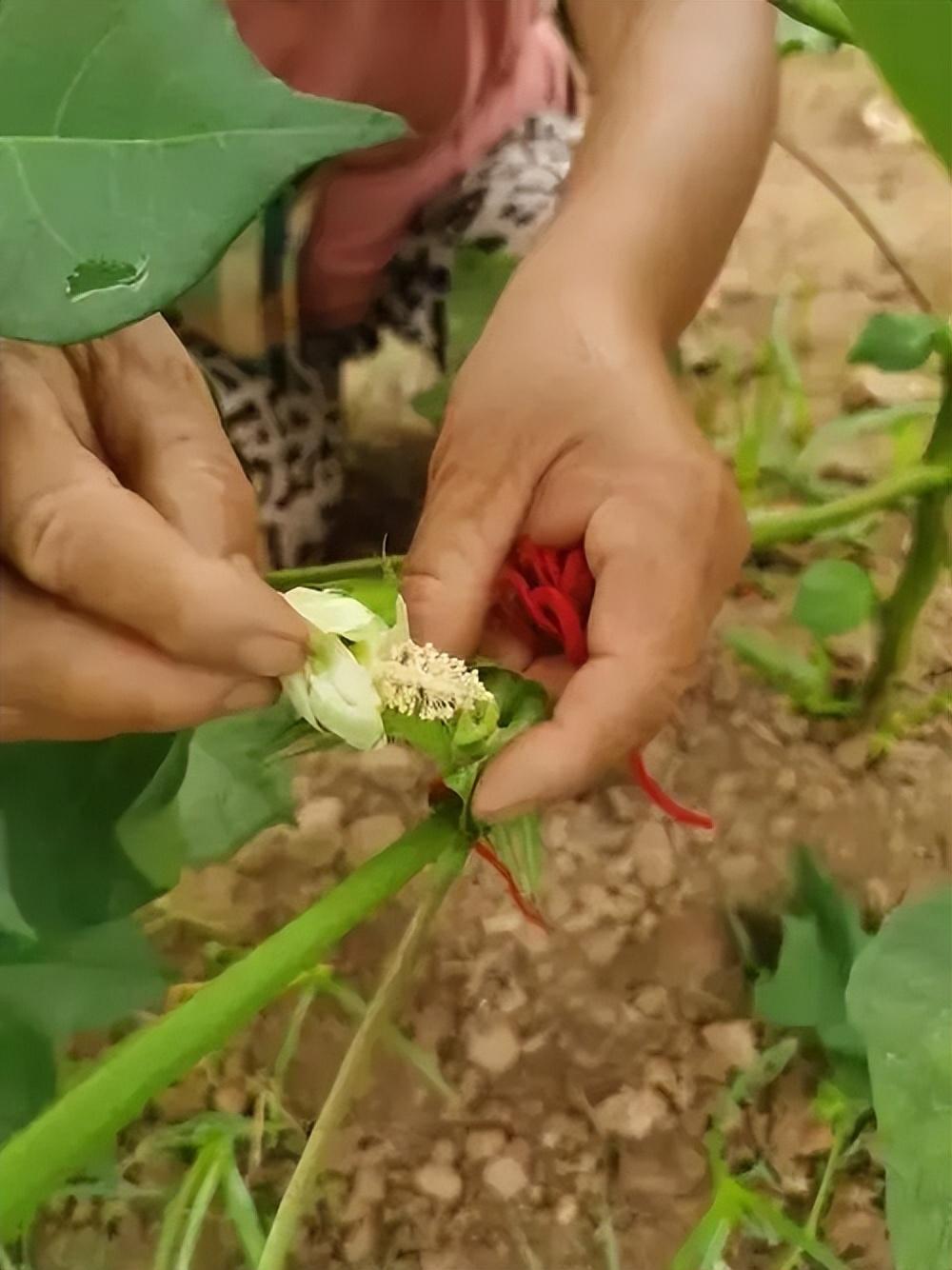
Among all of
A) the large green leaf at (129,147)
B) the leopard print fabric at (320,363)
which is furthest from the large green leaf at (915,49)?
the leopard print fabric at (320,363)

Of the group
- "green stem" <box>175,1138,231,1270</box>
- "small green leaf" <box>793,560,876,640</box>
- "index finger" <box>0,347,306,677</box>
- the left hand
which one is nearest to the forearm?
the left hand

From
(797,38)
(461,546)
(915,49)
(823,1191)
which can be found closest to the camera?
(915,49)

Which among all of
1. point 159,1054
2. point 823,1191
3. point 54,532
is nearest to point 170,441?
point 54,532

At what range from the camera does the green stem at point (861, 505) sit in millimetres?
546

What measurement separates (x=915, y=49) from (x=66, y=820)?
0.33 m

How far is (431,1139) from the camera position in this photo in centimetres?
59

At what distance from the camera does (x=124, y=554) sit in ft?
1.11

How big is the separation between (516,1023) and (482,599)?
0.25 meters

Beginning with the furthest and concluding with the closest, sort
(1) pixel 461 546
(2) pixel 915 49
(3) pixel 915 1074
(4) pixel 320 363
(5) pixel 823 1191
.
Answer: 1. (4) pixel 320 363
2. (5) pixel 823 1191
3. (1) pixel 461 546
4. (3) pixel 915 1074
5. (2) pixel 915 49

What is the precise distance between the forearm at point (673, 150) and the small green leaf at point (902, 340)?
8 cm

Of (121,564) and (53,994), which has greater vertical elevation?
(121,564)

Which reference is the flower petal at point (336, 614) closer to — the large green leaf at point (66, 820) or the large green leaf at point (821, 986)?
the large green leaf at point (66, 820)

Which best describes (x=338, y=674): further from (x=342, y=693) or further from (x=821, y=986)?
(x=821, y=986)

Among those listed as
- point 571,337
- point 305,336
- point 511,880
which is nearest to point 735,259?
point 305,336
